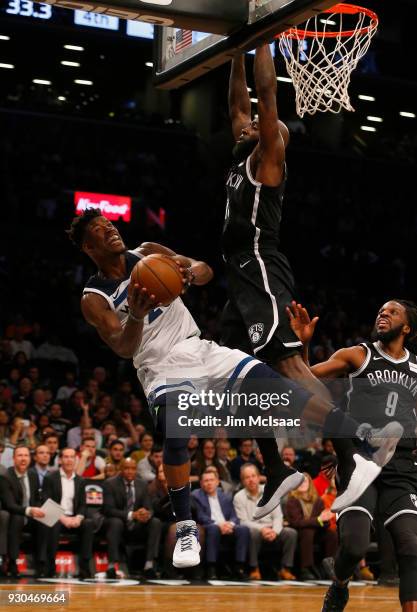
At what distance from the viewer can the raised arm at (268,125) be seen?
5.55 metres

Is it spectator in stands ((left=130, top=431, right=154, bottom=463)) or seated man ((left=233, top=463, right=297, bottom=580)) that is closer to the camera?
seated man ((left=233, top=463, right=297, bottom=580))

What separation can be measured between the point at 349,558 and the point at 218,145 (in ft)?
60.4

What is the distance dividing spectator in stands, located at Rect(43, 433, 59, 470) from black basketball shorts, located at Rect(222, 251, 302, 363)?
5.51 meters

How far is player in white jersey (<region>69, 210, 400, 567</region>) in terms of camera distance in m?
5.58

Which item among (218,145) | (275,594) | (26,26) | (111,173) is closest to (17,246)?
(111,173)

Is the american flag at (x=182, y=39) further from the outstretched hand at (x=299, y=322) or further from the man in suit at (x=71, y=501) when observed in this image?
the man in suit at (x=71, y=501)

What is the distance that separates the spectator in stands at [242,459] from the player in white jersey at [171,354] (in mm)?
5950

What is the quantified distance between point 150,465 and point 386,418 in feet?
17.8

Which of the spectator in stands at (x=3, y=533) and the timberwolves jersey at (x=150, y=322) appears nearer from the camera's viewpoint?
the timberwolves jersey at (x=150, y=322)

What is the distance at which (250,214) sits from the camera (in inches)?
233

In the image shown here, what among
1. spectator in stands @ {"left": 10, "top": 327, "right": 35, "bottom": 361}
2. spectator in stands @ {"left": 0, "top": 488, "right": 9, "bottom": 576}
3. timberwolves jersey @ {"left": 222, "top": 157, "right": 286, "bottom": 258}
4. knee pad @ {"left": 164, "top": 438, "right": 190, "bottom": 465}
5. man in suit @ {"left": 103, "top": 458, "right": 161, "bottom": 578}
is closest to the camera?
knee pad @ {"left": 164, "top": 438, "right": 190, "bottom": 465}

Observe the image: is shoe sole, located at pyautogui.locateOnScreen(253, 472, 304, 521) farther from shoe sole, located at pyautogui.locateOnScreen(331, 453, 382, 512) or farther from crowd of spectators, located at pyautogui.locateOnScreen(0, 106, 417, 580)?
crowd of spectators, located at pyautogui.locateOnScreen(0, 106, 417, 580)

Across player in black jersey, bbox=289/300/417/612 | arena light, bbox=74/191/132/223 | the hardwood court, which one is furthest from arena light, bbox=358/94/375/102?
player in black jersey, bbox=289/300/417/612

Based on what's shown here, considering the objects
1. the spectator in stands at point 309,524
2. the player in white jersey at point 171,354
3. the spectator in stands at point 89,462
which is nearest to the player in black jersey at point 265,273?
the player in white jersey at point 171,354
